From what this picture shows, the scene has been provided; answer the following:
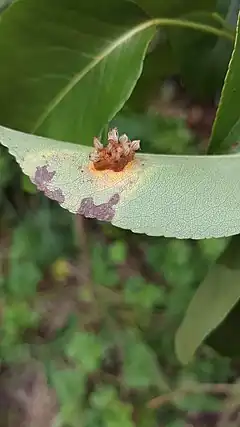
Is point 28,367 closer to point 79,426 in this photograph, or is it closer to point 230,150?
point 79,426

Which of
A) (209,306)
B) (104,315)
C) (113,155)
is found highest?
(113,155)

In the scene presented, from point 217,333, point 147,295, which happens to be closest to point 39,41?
point 217,333

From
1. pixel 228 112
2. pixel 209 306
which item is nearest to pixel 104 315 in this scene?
pixel 209 306

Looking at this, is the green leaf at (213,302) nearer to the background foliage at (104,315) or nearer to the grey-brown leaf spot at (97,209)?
the grey-brown leaf spot at (97,209)

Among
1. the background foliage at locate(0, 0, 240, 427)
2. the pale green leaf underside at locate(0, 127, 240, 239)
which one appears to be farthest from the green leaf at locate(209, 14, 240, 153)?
the background foliage at locate(0, 0, 240, 427)

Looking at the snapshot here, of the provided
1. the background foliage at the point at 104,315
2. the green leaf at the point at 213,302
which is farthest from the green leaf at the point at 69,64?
the background foliage at the point at 104,315

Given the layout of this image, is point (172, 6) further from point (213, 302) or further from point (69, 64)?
point (213, 302)
